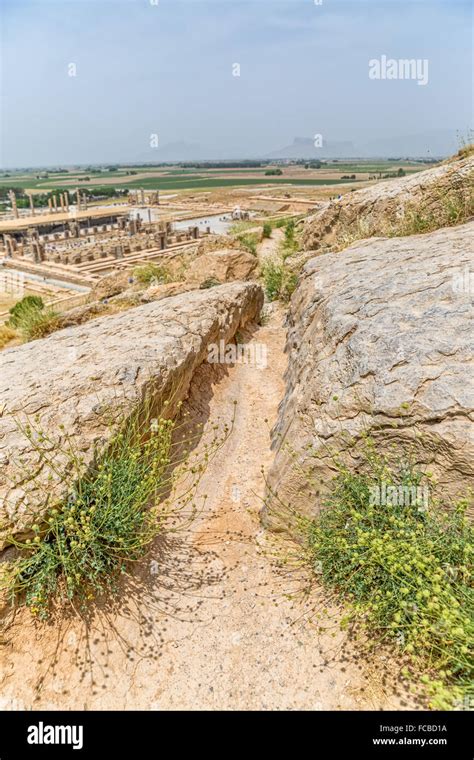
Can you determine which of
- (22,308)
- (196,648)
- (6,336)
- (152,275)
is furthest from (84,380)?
(22,308)

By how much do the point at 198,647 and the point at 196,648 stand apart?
2 cm

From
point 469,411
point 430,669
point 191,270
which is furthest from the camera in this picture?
point 191,270

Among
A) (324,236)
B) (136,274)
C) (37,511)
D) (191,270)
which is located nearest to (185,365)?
(37,511)

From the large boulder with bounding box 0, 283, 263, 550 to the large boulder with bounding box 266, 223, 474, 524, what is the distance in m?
1.49

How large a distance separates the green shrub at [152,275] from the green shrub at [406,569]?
1045 cm

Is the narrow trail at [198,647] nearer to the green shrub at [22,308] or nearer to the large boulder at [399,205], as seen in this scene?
the large boulder at [399,205]

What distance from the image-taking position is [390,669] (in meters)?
2.69

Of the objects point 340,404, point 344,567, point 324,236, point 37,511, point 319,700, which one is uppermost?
point 324,236

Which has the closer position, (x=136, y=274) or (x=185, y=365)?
(x=185, y=365)

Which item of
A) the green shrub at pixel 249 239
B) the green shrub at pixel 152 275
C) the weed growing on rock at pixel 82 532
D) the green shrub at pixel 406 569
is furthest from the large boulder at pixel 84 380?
the green shrub at pixel 249 239

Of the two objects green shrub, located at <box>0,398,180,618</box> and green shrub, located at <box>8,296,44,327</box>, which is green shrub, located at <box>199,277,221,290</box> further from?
green shrub, located at <box>0,398,180,618</box>

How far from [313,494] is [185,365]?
2.19 meters

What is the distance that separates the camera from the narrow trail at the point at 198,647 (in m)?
2.71

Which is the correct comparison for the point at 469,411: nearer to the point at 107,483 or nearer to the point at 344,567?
the point at 344,567
